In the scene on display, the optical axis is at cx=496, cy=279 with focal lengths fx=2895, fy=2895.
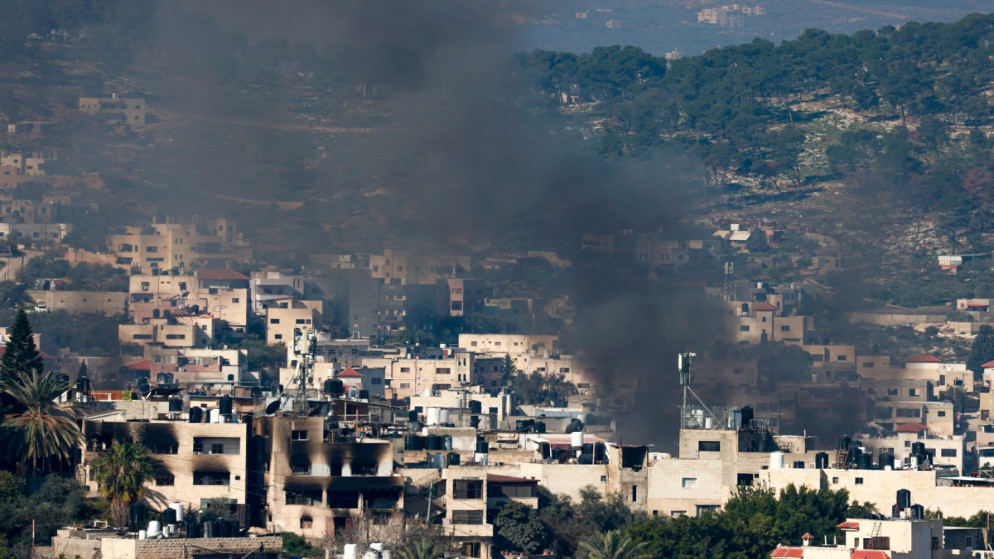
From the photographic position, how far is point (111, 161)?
154 meters

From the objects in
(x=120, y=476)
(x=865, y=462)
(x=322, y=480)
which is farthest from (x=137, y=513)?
(x=865, y=462)

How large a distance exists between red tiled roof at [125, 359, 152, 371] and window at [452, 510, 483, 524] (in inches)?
1862

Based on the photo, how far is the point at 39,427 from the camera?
172 ft

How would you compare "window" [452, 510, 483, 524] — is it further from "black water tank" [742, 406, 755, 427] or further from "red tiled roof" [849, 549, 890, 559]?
"red tiled roof" [849, 549, 890, 559]

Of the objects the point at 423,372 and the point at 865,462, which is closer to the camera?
the point at 865,462

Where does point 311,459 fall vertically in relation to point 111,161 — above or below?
below

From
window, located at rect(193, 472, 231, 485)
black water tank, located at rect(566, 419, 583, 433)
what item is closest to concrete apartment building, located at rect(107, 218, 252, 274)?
black water tank, located at rect(566, 419, 583, 433)

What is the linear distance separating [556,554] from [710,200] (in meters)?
121

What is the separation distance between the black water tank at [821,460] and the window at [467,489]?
887 centimetres

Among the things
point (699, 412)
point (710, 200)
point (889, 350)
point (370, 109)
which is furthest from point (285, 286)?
point (699, 412)

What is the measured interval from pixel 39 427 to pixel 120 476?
207cm

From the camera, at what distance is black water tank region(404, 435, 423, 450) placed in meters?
60.2

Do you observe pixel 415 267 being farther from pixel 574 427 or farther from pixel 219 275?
pixel 574 427

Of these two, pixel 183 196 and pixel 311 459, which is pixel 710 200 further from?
pixel 311 459
